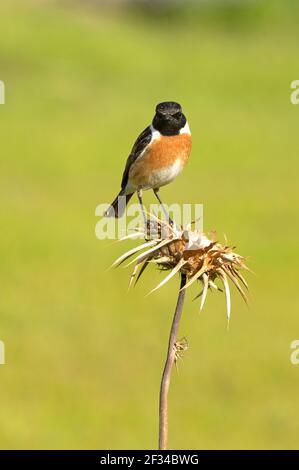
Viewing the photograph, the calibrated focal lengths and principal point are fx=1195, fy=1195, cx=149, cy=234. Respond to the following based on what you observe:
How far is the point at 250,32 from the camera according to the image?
5603 cm

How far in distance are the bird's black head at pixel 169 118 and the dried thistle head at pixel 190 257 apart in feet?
3.88

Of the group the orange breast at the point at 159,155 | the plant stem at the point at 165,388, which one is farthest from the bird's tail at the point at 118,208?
the plant stem at the point at 165,388

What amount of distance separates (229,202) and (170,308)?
9491 millimetres

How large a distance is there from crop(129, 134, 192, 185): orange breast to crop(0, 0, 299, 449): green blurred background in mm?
1522

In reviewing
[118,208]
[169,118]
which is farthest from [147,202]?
[169,118]

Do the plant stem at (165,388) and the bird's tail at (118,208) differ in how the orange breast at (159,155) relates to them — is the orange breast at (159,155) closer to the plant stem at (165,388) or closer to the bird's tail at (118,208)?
the bird's tail at (118,208)

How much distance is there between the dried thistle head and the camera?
415cm

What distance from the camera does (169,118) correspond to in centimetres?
591

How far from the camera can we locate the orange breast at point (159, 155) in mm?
6410

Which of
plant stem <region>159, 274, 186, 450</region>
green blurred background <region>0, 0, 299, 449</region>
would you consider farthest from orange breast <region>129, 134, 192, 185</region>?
plant stem <region>159, 274, 186, 450</region>

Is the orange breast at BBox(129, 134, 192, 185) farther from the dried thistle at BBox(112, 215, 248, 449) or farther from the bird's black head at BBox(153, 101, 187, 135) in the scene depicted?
the dried thistle at BBox(112, 215, 248, 449)

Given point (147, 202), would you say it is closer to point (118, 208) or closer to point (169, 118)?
point (118, 208)
